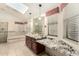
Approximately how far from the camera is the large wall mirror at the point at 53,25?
233 centimetres

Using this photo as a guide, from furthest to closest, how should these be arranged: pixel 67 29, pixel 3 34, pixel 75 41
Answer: pixel 3 34
pixel 67 29
pixel 75 41

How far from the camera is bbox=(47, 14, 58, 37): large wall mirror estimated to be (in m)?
2.33

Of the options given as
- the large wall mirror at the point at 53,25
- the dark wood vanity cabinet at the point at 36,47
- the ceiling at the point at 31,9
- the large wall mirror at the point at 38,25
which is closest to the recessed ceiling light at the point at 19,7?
the ceiling at the point at 31,9

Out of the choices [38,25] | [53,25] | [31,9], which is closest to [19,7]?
[31,9]

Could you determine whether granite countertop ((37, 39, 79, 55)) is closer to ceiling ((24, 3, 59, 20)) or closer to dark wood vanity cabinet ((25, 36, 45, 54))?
dark wood vanity cabinet ((25, 36, 45, 54))

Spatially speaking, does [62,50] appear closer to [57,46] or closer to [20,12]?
[57,46]

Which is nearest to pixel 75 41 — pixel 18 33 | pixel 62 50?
pixel 62 50

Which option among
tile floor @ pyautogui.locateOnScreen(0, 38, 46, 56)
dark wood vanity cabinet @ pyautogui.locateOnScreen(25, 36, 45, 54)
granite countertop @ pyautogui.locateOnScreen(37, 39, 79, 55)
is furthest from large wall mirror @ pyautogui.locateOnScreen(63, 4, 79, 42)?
tile floor @ pyautogui.locateOnScreen(0, 38, 46, 56)

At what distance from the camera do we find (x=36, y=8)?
2.43 m

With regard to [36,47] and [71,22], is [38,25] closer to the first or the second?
[36,47]

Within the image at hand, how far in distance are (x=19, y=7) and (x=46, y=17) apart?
2.13 ft

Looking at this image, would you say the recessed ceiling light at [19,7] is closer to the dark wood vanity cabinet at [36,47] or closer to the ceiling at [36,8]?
the ceiling at [36,8]

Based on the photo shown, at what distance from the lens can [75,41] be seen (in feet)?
6.57

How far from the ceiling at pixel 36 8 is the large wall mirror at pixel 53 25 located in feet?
0.68
